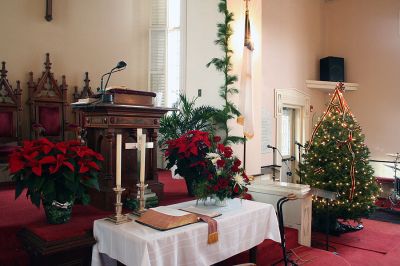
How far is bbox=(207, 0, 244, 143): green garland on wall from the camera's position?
4.97 metres

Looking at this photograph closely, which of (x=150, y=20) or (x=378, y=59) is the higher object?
(x=150, y=20)

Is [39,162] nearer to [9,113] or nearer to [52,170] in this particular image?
[52,170]

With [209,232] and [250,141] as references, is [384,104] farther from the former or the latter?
[209,232]

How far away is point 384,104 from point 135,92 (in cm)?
642

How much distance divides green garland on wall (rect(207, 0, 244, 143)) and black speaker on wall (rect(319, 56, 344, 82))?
3851 millimetres

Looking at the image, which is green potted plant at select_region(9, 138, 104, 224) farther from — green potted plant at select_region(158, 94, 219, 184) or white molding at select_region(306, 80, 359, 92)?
white molding at select_region(306, 80, 359, 92)

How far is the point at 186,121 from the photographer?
4.77m

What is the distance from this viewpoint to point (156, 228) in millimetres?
2246

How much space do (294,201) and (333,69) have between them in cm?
471

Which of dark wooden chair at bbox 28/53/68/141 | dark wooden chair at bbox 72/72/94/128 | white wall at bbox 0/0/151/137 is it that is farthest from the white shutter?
dark wooden chair at bbox 28/53/68/141

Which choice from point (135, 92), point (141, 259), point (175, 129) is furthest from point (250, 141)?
point (141, 259)

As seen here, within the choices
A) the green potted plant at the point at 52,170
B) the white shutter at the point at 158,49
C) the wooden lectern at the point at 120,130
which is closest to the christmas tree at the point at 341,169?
the wooden lectern at the point at 120,130

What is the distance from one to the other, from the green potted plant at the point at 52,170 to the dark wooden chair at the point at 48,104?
3.02 metres

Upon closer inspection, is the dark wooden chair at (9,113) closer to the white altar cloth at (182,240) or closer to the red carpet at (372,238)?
the white altar cloth at (182,240)
